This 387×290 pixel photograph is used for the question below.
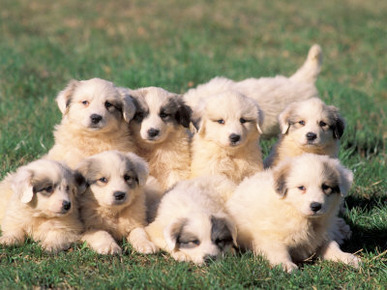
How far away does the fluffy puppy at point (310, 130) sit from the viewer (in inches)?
268

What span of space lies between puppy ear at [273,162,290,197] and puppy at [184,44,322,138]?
10.8ft

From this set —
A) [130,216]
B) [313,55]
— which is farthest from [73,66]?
[130,216]

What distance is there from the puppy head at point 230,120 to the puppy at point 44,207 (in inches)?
62.1

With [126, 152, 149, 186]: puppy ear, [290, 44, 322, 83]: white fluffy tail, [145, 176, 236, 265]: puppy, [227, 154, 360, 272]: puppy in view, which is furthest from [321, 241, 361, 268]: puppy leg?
[290, 44, 322, 83]: white fluffy tail

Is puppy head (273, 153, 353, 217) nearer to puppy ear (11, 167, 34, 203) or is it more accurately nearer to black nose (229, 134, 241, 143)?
black nose (229, 134, 241, 143)

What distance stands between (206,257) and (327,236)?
3.96 feet

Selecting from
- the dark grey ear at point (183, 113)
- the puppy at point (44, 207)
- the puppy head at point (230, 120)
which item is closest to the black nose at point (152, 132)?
the dark grey ear at point (183, 113)

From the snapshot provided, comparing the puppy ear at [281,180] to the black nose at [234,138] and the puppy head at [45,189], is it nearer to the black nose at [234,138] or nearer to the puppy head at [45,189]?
the black nose at [234,138]

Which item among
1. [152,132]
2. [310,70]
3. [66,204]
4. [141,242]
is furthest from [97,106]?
[310,70]

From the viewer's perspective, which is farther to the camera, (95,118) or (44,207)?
(95,118)

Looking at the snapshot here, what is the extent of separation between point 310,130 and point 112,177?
89.6 inches

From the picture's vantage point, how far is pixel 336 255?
18.6ft

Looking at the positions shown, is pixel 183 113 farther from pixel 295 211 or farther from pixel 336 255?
pixel 336 255

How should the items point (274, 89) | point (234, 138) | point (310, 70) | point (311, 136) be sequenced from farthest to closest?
point (310, 70), point (274, 89), point (311, 136), point (234, 138)
